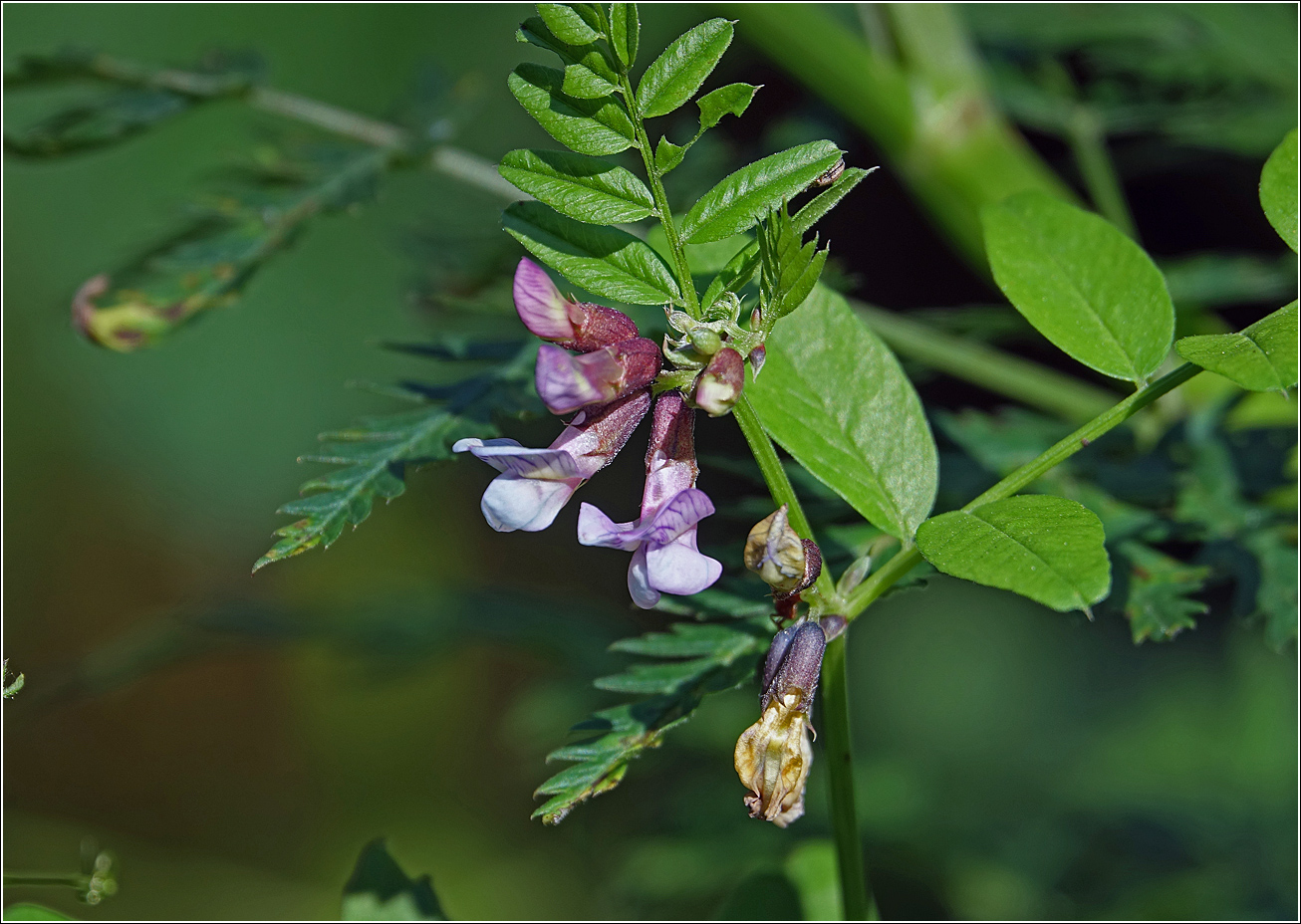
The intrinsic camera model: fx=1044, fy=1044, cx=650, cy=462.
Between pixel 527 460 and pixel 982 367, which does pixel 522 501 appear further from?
pixel 982 367

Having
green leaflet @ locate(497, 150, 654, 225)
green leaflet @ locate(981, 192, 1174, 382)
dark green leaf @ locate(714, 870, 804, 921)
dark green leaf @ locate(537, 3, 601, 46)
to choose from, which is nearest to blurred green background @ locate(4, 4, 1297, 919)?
dark green leaf @ locate(714, 870, 804, 921)

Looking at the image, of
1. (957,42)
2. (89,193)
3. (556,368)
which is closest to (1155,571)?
(556,368)

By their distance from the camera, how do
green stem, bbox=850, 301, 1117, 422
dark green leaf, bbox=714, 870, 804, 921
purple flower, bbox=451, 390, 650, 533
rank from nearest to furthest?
purple flower, bbox=451, 390, 650, 533 < dark green leaf, bbox=714, 870, 804, 921 < green stem, bbox=850, 301, 1117, 422

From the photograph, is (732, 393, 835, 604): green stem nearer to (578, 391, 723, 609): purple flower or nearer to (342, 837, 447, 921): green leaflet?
(578, 391, 723, 609): purple flower

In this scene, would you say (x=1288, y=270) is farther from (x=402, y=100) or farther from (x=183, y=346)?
(x=183, y=346)

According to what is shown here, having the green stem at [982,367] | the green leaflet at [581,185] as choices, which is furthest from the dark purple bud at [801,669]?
the green stem at [982,367]

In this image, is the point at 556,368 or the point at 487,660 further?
the point at 487,660
